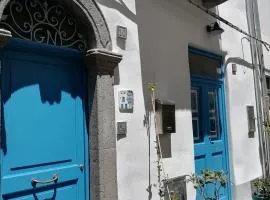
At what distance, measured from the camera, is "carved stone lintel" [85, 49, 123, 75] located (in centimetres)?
401

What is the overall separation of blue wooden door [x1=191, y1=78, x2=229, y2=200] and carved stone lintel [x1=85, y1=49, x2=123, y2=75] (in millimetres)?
2260

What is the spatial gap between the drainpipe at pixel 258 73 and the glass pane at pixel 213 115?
57.7 inches

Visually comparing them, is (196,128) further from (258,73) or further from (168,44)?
(258,73)

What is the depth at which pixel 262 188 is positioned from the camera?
681 centimetres

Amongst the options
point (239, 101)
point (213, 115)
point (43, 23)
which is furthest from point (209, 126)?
point (43, 23)

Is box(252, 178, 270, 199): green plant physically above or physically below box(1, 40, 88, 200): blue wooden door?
below

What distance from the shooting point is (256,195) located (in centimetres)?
680

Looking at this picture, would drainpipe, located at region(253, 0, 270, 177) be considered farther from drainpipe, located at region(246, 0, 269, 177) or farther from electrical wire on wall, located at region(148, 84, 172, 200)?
electrical wire on wall, located at region(148, 84, 172, 200)

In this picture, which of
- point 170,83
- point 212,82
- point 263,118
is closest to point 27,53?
point 170,83

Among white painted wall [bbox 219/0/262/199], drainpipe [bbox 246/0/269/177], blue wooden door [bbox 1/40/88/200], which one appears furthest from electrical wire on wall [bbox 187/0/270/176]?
blue wooden door [bbox 1/40/88/200]

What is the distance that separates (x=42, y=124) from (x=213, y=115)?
3706 mm

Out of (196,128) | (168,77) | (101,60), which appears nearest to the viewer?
(101,60)

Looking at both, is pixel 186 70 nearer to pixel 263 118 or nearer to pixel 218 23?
pixel 218 23

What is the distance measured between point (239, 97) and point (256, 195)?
1788 millimetres
